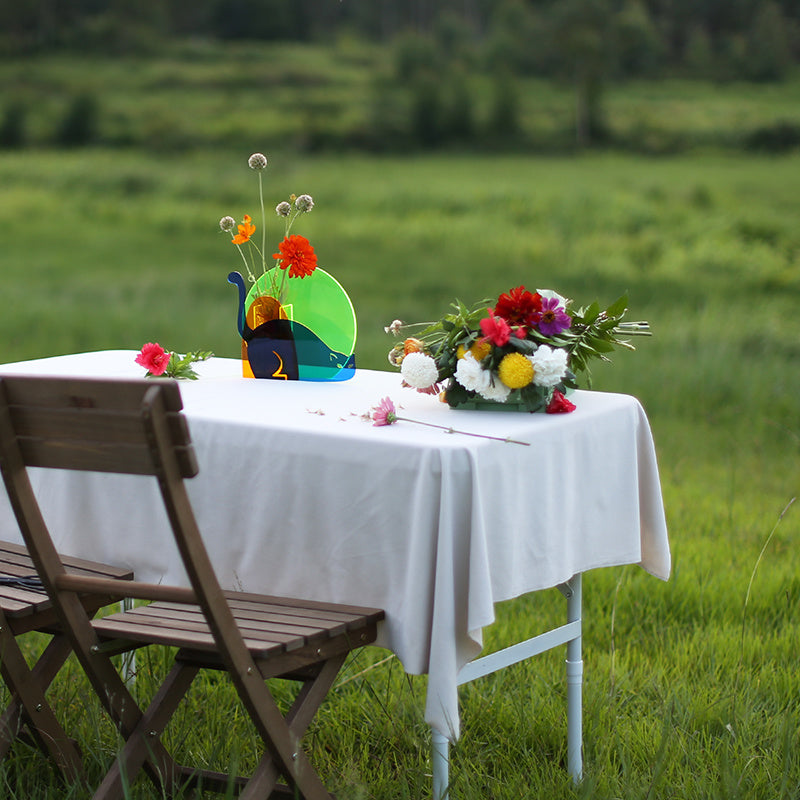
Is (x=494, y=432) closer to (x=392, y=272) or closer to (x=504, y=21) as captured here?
(x=392, y=272)

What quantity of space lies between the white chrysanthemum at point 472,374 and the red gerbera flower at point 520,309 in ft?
0.48

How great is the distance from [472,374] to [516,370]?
0.11m

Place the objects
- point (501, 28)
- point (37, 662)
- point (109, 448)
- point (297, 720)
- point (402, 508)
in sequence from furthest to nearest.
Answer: point (501, 28) < point (37, 662) < point (402, 508) < point (297, 720) < point (109, 448)

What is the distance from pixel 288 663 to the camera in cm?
249

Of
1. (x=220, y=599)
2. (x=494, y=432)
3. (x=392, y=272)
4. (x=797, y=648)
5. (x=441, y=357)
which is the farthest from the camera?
(x=392, y=272)

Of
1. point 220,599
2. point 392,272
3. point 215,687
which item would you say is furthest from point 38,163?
point 220,599

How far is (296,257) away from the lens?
3.44 metres

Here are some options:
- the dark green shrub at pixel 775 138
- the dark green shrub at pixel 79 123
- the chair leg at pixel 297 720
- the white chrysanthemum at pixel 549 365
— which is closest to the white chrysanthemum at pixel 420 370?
the white chrysanthemum at pixel 549 365

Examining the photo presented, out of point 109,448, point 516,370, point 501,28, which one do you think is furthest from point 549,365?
point 501,28

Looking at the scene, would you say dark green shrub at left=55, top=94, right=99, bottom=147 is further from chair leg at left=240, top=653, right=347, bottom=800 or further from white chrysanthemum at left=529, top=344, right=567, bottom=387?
chair leg at left=240, top=653, right=347, bottom=800

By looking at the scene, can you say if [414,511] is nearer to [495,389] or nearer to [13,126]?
[495,389]

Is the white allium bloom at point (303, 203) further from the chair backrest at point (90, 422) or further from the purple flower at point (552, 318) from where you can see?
the chair backrest at point (90, 422)

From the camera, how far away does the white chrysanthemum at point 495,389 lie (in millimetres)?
2873

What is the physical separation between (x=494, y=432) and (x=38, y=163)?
19857 mm
